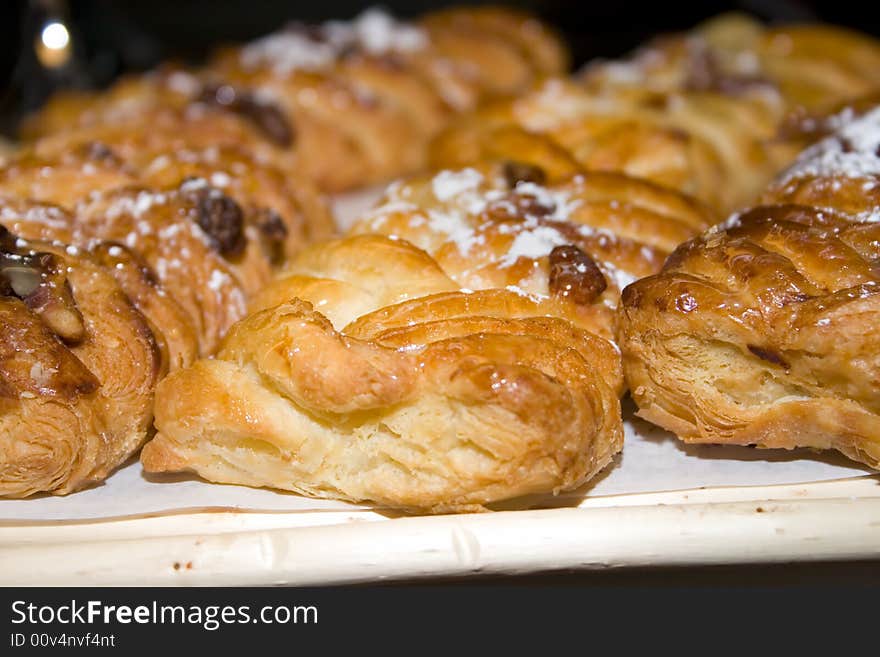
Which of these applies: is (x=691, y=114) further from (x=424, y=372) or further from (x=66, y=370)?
(x=66, y=370)

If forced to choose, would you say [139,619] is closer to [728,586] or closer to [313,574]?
[313,574]

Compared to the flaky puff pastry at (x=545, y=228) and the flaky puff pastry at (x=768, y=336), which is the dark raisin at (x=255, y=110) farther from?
the flaky puff pastry at (x=768, y=336)

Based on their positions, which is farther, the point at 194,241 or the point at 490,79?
the point at 490,79

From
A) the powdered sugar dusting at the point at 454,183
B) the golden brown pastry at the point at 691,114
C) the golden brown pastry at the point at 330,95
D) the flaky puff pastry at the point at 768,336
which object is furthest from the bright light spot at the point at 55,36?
the flaky puff pastry at the point at 768,336

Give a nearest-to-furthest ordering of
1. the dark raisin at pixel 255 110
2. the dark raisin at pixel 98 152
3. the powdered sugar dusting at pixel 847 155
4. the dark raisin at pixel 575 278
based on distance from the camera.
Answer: the dark raisin at pixel 575 278 < the powdered sugar dusting at pixel 847 155 < the dark raisin at pixel 98 152 < the dark raisin at pixel 255 110

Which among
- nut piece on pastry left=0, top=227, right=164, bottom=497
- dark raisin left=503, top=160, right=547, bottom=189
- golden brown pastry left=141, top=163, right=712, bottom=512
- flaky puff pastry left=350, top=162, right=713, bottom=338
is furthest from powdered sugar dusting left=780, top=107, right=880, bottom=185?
nut piece on pastry left=0, top=227, right=164, bottom=497

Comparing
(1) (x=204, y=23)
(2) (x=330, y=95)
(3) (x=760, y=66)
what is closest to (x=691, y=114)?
(3) (x=760, y=66)

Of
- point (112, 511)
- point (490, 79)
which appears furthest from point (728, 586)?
point (490, 79)
